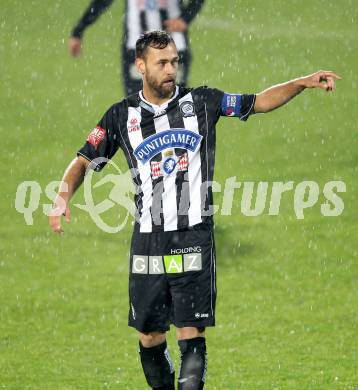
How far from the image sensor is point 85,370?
908cm

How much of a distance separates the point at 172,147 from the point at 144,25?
972 cm

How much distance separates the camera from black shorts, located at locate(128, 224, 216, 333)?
7.08 m

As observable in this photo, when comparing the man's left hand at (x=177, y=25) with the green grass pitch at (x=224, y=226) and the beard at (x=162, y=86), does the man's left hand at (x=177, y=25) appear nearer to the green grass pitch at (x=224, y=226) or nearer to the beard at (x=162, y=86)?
the green grass pitch at (x=224, y=226)

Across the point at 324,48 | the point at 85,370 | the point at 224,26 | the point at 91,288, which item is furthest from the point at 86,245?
the point at 224,26

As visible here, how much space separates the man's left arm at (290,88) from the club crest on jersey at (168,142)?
17.3 inches

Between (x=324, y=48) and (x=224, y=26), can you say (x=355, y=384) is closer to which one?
(x=324, y=48)

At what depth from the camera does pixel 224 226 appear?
14188 millimetres

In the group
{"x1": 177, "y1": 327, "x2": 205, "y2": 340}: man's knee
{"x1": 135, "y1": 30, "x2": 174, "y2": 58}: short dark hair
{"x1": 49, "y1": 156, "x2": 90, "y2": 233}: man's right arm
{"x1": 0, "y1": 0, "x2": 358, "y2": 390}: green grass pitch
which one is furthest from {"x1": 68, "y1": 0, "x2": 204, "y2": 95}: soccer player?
{"x1": 177, "y1": 327, "x2": 205, "y2": 340}: man's knee

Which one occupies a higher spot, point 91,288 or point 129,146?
point 129,146

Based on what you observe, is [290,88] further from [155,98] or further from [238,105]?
[155,98]

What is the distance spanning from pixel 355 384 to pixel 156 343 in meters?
1.78

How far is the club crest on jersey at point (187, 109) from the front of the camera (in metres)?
7.25

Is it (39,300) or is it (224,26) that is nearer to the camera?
(39,300)

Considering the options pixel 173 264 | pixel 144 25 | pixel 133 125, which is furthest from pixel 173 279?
pixel 144 25
